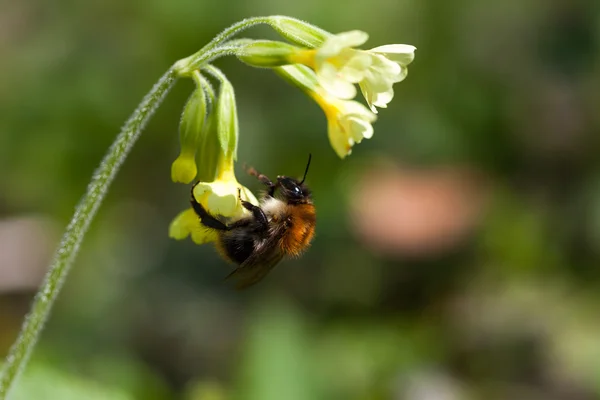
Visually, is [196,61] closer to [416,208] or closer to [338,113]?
[338,113]

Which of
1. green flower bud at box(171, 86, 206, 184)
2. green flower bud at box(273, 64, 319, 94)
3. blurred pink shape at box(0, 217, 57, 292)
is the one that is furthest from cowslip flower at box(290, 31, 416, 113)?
blurred pink shape at box(0, 217, 57, 292)

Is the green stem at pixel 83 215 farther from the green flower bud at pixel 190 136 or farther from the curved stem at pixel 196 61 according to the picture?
the green flower bud at pixel 190 136

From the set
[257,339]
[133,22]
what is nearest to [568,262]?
[257,339]

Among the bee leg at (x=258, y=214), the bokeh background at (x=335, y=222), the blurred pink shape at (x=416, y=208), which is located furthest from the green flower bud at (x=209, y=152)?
the blurred pink shape at (x=416, y=208)

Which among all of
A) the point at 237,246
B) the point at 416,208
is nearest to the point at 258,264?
the point at 237,246

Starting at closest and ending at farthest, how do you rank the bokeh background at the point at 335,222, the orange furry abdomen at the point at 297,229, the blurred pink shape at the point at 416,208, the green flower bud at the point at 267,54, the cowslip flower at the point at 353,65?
1. the cowslip flower at the point at 353,65
2. the green flower bud at the point at 267,54
3. the orange furry abdomen at the point at 297,229
4. the bokeh background at the point at 335,222
5. the blurred pink shape at the point at 416,208

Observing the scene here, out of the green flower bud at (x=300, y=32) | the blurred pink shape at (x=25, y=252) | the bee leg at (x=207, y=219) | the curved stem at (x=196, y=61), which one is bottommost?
the bee leg at (x=207, y=219)

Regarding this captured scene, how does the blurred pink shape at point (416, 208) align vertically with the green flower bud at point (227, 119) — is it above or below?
above

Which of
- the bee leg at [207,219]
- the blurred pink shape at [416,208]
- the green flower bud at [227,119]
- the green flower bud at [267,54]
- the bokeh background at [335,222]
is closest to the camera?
the green flower bud at [267,54]
